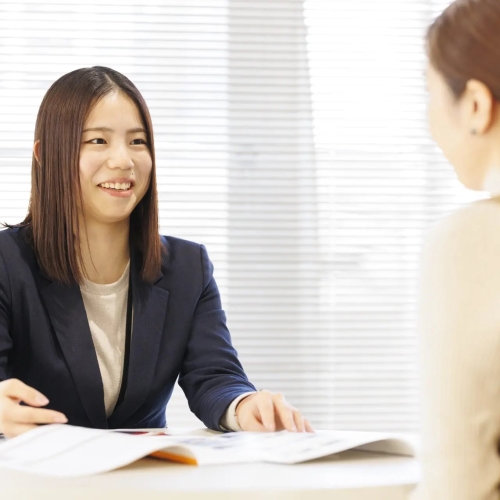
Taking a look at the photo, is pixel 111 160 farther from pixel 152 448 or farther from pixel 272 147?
pixel 272 147

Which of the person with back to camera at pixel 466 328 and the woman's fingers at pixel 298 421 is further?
the woman's fingers at pixel 298 421

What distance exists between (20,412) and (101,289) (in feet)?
1.77

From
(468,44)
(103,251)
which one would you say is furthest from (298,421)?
(468,44)

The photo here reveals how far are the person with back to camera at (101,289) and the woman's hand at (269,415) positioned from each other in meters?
0.12

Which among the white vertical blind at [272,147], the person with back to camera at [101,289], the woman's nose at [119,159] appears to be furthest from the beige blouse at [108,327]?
the white vertical blind at [272,147]

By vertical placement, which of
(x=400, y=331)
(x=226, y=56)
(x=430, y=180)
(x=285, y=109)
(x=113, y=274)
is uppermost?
(x=226, y=56)

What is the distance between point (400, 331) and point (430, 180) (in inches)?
23.1

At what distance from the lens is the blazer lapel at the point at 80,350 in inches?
65.4

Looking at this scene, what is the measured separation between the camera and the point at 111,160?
68.1 inches

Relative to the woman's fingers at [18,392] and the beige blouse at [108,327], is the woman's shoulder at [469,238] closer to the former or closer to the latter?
the woman's fingers at [18,392]

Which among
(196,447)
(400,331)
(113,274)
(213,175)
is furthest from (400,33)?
(196,447)

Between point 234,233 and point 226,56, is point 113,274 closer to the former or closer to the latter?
point 234,233

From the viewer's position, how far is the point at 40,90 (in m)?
2.96

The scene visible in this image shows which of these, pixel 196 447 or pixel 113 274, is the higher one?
pixel 113 274
